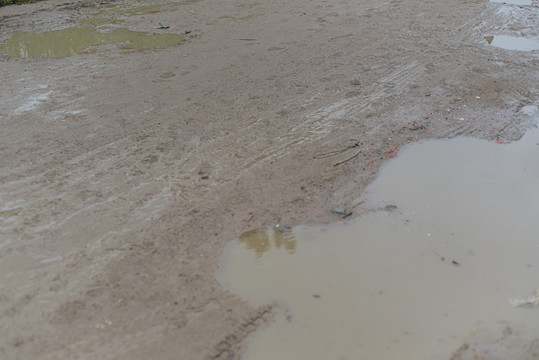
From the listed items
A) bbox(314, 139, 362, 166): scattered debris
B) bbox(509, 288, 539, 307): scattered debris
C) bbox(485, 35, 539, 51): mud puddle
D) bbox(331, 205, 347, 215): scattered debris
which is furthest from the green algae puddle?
bbox(509, 288, 539, 307): scattered debris

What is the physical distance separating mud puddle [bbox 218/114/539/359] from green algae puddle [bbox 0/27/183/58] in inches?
296

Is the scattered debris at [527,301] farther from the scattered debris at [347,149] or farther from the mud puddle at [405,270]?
the scattered debris at [347,149]

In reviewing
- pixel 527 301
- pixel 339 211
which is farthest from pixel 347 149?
pixel 527 301

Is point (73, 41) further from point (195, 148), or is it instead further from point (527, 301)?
point (527, 301)

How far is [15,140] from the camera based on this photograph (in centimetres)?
597

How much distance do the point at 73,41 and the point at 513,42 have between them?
36.9ft

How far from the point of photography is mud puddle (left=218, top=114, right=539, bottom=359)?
11.2 ft

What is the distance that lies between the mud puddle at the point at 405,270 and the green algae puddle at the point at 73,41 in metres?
7.52

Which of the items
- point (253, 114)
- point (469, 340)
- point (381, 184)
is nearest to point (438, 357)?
point (469, 340)

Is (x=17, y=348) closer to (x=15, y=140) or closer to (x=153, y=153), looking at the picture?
(x=153, y=153)

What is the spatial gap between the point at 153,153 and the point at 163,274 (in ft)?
7.57

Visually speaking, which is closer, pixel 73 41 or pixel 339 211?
pixel 339 211

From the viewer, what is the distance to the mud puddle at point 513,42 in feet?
30.2

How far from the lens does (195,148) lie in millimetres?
5785
